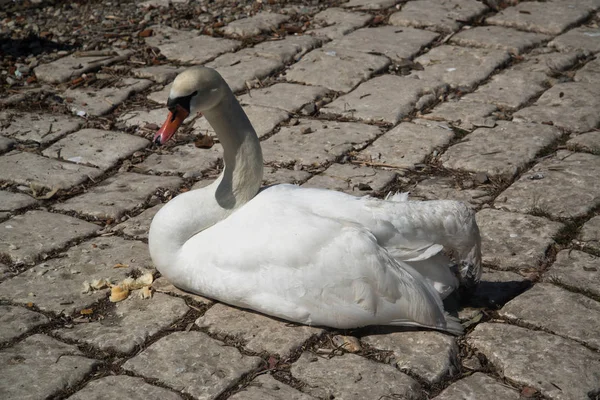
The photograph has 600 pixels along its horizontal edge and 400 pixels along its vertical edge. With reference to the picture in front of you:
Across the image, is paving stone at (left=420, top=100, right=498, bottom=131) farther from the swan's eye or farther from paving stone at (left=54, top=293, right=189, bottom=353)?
paving stone at (left=54, top=293, right=189, bottom=353)

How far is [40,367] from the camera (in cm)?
354

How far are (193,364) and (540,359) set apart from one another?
4.87 ft

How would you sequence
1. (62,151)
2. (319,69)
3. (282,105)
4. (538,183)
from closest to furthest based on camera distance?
(538,183)
(62,151)
(282,105)
(319,69)

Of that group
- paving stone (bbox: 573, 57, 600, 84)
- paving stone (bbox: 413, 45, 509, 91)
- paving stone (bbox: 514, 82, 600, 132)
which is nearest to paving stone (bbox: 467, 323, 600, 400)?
paving stone (bbox: 514, 82, 600, 132)

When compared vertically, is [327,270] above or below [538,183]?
above

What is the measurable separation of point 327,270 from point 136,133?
266 cm

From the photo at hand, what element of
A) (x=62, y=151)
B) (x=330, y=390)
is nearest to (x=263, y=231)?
→ (x=330, y=390)

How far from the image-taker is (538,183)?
5023mm

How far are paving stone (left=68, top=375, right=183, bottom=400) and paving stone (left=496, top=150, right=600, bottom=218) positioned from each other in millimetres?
2394

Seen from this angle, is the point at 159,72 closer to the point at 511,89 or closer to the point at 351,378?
the point at 511,89

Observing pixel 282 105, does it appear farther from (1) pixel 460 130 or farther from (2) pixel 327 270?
(2) pixel 327 270

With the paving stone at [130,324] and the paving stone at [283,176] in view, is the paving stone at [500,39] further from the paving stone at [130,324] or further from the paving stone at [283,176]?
the paving stone at [130,324]

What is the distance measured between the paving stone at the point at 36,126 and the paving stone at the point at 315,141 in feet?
4.77

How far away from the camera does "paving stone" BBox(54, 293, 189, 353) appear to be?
3744mm
